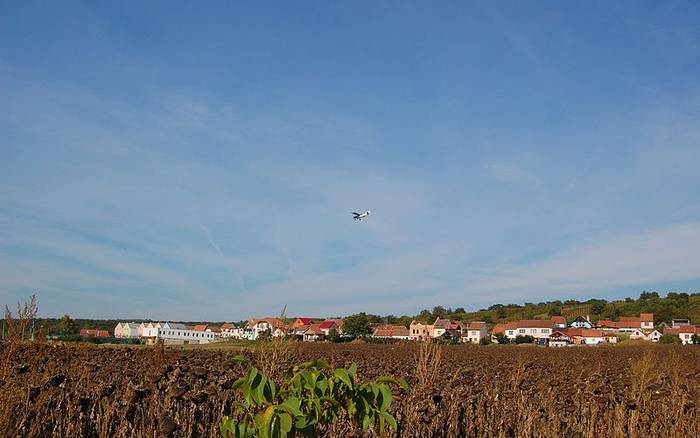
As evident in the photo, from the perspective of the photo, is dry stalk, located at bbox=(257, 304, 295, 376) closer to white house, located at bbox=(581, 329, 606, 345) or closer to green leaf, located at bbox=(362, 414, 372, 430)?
green leaf, located at bbox=(362, 414, 372, 430)

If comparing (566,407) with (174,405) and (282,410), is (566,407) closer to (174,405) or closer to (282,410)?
(174,405)

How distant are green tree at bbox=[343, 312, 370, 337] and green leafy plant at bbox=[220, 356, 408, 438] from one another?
109 meters

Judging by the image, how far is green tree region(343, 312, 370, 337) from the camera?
110688 millimetres

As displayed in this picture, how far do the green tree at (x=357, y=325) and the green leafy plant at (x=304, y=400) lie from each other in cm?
10882

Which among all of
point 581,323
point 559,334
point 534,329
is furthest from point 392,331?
point 581,323

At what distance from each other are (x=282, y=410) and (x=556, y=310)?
19205cm

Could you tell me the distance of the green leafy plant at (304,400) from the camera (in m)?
2.85

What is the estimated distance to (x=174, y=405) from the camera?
23.5ft

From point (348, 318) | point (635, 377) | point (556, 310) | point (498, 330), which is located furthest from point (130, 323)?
point (635, 377)

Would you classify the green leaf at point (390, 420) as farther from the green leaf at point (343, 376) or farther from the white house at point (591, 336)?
the white house at point (591, 336)

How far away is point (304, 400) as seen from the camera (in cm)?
312

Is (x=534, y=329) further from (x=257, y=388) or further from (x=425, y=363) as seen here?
(x=257, y=388)

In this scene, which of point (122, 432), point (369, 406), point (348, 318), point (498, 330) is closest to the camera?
point (369, 406)

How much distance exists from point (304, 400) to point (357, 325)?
109 metres
